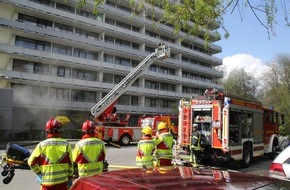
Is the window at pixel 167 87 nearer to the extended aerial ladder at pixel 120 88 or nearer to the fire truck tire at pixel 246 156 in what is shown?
the extended aerial ladder at pixel 120 88

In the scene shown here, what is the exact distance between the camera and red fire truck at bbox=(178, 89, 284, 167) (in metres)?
11.9

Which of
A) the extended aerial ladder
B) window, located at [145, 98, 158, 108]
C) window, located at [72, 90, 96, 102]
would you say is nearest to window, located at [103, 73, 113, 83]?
window, located at [72, 90, 96, 102]

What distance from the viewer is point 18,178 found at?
9.51 metres

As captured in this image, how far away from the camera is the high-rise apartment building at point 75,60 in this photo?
3272cm

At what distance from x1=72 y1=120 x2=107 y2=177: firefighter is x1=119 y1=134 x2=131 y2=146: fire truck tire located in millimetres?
17480

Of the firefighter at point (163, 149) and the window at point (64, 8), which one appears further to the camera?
the window at point (64, 8)

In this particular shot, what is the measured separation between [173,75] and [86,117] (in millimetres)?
19033

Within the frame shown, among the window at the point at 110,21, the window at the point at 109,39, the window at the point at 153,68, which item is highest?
the window at the point at 110,21

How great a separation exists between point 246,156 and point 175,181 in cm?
1157

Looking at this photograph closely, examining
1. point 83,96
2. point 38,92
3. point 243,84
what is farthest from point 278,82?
point 38,92

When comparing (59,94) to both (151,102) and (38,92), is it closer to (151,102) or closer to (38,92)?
(38,92)

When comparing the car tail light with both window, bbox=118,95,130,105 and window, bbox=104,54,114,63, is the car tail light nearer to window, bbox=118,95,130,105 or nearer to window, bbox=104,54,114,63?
window, bbox=118,95,130,105

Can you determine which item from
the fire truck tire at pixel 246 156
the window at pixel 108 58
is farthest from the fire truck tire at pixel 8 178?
the window at pixel 108 58

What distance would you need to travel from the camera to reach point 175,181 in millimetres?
2375
